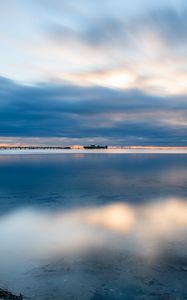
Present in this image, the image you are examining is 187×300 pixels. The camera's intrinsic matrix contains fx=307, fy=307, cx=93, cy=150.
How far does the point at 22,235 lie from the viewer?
417 inches

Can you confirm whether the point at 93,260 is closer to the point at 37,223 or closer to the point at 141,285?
the point at 141,285

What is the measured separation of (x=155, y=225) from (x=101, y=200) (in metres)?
5.72

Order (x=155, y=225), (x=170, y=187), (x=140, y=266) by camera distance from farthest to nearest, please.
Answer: (x=170, y=187)
(x=155, y=225)
(x=140, y=266)

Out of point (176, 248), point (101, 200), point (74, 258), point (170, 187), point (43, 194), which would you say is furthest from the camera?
point (170, 187)

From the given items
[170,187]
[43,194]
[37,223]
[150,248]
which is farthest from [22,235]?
[170,187]

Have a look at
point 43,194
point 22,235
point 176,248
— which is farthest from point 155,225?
point 43,194

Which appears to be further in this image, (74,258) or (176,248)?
(176,248)

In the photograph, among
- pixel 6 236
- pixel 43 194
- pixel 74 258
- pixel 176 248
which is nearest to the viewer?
pixel 74 258

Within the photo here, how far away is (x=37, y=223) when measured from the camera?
12141 mm

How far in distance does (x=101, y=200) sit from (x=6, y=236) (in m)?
7.53

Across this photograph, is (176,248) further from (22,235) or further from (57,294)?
(22,235)

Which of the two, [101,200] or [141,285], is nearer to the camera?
[141,285]

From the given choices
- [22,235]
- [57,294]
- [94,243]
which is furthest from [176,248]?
[22,235]

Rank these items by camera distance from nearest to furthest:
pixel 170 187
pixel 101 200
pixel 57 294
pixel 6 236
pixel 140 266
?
pixel 57 294
pixel 140 266
pixel 6 236
pixel 101 200
pixel 170 187
